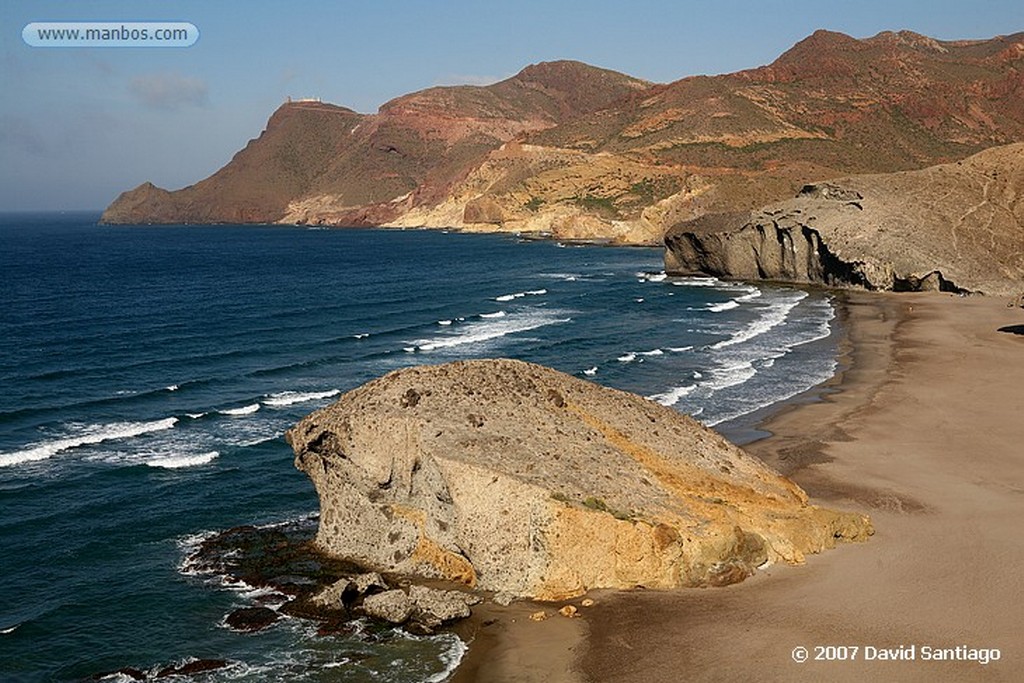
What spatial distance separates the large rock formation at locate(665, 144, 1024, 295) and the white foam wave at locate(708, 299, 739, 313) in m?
10.5

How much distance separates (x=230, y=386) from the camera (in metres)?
42.5

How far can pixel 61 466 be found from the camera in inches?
1196

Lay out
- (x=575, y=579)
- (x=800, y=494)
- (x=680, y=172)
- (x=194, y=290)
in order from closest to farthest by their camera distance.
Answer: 1. (x=575, y=579)
2. (x=800, y=494)
3. (x=194, y=290)
4. (x=680, y=172)

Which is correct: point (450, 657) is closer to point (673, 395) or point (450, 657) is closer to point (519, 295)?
point (673, 395)

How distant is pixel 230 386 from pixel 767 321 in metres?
36.4

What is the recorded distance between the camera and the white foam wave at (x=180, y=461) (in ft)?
101

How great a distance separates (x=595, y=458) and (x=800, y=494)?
605cm

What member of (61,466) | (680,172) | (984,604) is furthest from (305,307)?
(680,172)

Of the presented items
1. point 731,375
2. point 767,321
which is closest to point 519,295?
point 767,321

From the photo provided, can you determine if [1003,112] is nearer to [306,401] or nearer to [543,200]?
[543,200]

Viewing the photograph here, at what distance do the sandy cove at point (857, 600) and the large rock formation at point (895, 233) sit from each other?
40.1m

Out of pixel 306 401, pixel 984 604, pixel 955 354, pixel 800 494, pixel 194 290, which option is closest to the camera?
pixel 984 604

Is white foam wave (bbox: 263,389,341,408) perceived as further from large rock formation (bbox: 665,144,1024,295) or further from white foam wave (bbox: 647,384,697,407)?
large rock formation (bbox: 665,144,1024,295)

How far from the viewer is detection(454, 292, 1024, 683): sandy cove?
55.4 feet
